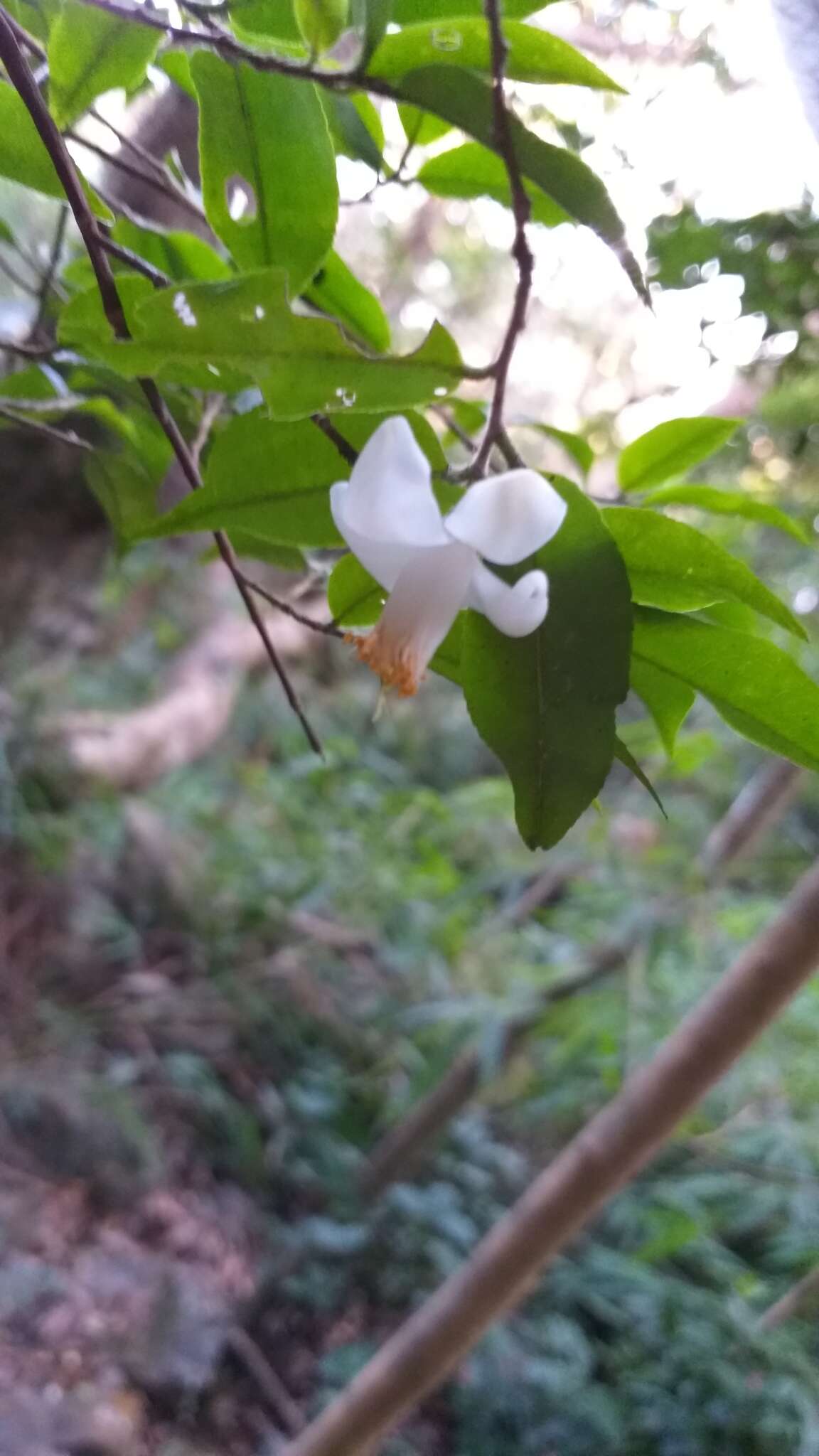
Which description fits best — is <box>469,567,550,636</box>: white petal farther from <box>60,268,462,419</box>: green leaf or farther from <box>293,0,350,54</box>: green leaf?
<box>293,0,350,54</box>: green leaf

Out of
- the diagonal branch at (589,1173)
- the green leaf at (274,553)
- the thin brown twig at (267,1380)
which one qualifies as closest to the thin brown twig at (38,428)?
the green leaf at (274,553)

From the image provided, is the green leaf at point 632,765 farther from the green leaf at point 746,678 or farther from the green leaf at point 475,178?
the green leaf at point 475,178

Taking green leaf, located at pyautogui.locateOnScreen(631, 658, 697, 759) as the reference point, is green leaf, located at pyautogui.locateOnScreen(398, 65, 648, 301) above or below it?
above

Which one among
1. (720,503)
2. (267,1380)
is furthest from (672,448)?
(267,1380)

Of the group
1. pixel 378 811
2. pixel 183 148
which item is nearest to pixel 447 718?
pixel 378 811

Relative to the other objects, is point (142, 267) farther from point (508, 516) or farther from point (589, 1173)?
point (589, 1173)

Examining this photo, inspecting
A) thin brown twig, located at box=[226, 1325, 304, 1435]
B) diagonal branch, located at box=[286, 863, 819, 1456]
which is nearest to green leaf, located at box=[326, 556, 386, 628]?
diagonal branch, located at box=[286, 863, 819, 1456]

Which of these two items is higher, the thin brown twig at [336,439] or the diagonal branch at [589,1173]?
the thin brown twig at [336,439]
